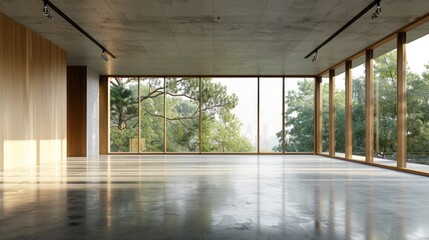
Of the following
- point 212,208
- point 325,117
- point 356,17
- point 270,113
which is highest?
point 356,17

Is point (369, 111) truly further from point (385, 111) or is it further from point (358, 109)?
point (358, 109)

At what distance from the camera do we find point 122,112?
2069 centimetres

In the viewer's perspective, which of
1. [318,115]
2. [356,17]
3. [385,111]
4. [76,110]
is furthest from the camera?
[318,115]

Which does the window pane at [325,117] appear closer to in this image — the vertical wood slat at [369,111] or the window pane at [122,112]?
the vertical wood slat at [369,111]

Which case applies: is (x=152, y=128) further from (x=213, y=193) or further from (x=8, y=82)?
(x=213, y=193)

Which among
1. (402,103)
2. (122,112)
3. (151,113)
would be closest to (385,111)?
(402,103)

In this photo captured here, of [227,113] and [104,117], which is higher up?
[227,113]

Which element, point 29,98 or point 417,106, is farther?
point 417,106

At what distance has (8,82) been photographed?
968 cm

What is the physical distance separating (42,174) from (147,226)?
18.8 feet

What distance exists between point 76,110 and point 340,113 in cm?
1031

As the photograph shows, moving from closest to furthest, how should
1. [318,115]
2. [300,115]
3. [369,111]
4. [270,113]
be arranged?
[369,111] → [318,115] → [300,115] → [270,113]

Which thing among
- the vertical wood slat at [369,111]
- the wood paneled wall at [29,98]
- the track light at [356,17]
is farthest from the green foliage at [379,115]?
the wood paneled wall at [29,98]

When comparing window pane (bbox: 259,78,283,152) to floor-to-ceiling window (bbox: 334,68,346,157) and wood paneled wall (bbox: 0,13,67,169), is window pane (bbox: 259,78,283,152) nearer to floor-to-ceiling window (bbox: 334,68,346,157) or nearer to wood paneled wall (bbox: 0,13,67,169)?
floor-to-ceiling window (bbox: 334,68,346,157)
